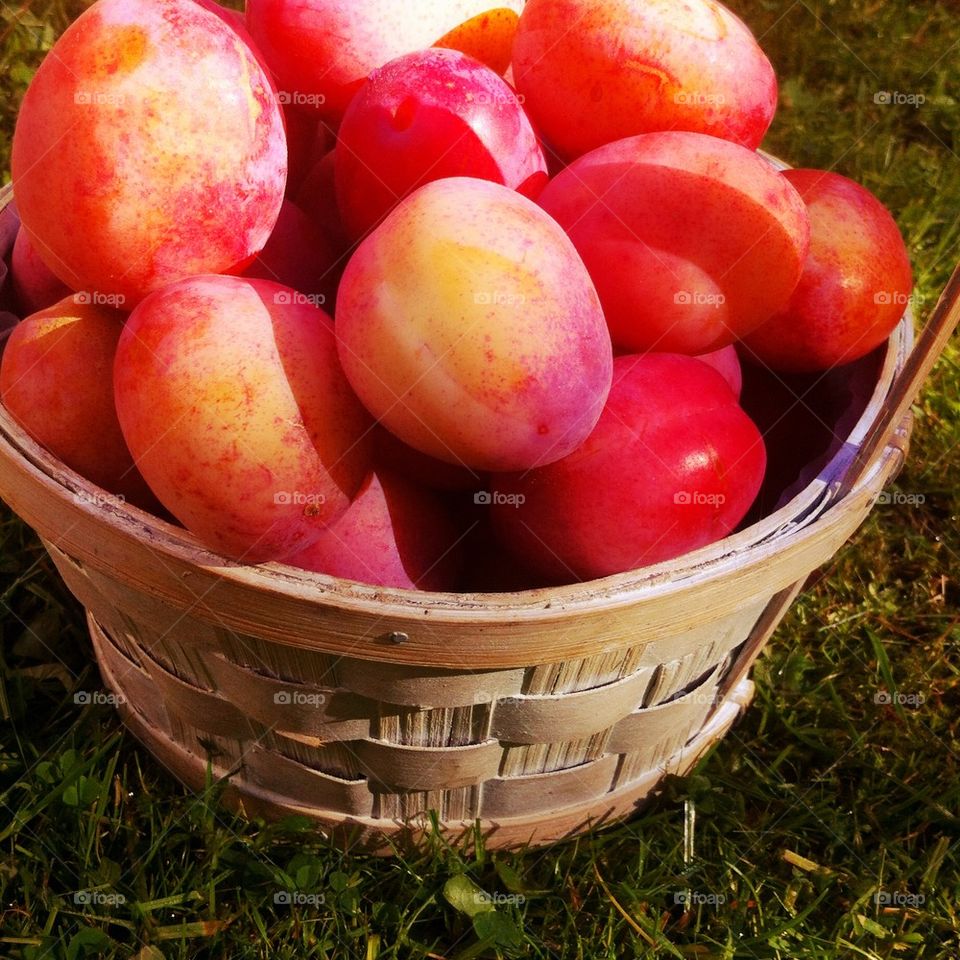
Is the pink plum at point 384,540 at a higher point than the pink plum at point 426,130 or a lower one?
lower

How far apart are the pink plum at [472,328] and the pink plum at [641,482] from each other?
0.28 ft

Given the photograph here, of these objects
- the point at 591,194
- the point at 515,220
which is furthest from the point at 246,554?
the point at 591,194

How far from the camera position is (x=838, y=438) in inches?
47.9

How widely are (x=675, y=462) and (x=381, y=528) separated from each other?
12.1 inches

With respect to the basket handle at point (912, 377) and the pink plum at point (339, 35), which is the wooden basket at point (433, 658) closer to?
the basket handle at point (912, 377)

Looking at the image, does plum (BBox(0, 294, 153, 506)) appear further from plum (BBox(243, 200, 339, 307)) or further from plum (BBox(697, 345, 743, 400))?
plum (BBox(697, 345, 743, 400))

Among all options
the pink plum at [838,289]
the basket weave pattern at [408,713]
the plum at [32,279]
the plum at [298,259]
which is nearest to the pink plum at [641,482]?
the basket weave pattern at [408,713]

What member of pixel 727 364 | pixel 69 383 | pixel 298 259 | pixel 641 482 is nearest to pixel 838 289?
pixel 727 364

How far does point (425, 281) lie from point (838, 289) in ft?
1.92

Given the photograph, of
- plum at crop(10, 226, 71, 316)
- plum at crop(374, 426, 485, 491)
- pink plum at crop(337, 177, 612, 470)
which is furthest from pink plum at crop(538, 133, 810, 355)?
plum at crop(10, 226, 71, 316)

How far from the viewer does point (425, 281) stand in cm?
91

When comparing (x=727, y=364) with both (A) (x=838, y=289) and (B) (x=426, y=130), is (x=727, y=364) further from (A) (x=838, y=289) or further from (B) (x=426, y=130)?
(B) (x=426, y=130)

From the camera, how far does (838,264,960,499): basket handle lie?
0.92 m

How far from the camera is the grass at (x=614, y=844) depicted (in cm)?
122
